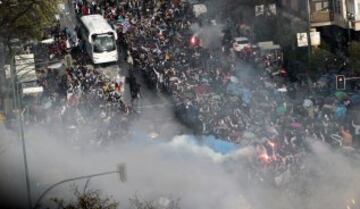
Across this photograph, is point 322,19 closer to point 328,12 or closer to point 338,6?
point 328,12

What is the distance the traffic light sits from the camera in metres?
34.3

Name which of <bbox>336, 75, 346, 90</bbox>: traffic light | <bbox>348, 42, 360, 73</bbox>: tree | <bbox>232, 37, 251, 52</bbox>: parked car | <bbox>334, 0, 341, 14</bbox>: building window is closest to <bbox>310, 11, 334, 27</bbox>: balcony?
<bbox>334, 0, 341, 14</bbox>: building window

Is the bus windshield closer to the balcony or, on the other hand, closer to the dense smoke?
the balcony

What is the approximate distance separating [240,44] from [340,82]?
10.2 m

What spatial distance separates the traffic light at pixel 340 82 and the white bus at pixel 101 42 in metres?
13.2

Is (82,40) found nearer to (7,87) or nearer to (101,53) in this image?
(101,53)

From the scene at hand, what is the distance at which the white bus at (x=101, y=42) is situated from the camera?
43844mm

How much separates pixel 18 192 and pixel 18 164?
3140 millimetres

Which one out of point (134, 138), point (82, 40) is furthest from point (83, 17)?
point (134, 138)

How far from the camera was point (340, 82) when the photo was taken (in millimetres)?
34438

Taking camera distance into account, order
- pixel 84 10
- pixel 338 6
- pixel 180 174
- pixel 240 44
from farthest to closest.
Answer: pixel 84 10 → pixel 338 6 → pixel 240 44 → pixel 180 174

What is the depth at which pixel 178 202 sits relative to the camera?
24266 millimetres

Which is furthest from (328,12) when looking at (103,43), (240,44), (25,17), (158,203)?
(158,203)

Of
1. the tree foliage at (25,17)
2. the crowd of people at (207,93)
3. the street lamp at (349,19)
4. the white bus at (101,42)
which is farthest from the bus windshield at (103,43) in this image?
the street lamp at (349,19)
